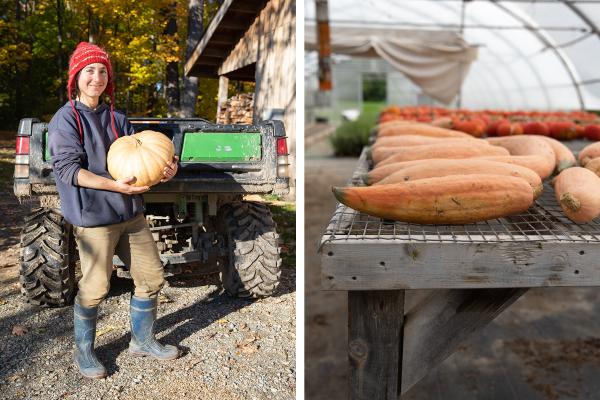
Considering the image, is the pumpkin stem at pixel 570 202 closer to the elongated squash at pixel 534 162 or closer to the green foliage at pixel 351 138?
the elongated squash at pixel 534 162

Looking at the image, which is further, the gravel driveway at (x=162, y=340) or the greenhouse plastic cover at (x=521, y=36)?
the greenhouse plastic cover at (x=521, y=36)

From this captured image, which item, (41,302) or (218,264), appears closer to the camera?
(41,302)

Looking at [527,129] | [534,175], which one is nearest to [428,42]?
[527,129]

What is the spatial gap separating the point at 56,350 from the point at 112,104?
701 millimetres

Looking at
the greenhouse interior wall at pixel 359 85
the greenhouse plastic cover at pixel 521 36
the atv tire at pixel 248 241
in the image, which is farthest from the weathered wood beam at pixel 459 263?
the greenhouse interior wall at pixel 359 85

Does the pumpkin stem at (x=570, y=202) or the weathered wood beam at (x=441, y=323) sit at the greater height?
the pumpkin stem at (x=570, y=202)

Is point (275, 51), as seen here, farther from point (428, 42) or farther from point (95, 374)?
point (428, 42)

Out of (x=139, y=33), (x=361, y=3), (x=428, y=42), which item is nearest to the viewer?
(x=139, y=33)

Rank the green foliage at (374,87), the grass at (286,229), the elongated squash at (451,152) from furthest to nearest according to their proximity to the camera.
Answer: the green foliage at (374,87)
the grass at (286,229)
the elongated squash at (451,152)

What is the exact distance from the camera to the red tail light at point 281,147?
6.81 ft

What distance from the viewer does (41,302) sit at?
180cm

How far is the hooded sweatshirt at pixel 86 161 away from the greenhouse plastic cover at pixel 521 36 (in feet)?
27.2

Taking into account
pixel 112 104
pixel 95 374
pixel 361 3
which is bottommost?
pixel 95 374

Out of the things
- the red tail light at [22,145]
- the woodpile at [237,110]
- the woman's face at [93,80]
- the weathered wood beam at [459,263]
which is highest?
the woman's face at [93,80]
